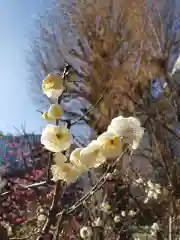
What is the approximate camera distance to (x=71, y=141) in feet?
3.10

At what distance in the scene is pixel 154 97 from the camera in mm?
3062

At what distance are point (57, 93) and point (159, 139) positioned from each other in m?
1.31

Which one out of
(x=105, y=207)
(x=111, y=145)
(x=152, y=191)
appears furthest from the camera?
(x=152, y=191)

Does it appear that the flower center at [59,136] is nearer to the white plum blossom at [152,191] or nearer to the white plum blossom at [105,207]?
the white plum blossom at [105,207]

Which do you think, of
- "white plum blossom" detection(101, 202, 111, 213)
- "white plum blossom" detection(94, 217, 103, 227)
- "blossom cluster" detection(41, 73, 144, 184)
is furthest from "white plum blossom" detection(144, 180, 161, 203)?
"blossom cluster" detection(41, 73, 144, 184)

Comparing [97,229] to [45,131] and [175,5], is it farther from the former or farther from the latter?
[175,5]

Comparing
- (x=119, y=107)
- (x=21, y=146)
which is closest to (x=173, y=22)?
(x=119, y=107)

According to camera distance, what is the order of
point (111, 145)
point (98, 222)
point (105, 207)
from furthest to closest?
point (105, 207) → point (98, 222) → point (111, 145)

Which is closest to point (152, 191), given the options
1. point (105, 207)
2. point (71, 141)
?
point (105, 207)

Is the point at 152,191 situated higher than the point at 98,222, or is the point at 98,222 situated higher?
the point at 152,191

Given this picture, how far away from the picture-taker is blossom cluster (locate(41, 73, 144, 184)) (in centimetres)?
85

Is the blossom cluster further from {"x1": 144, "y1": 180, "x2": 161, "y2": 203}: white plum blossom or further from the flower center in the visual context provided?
{"x1": 144, "y1": 180, "x2": 161, "y2": 203}: white plum blossom

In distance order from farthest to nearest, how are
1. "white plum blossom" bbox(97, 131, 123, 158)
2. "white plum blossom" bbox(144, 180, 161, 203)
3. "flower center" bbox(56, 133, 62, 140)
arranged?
"white plum blossom" bbox(144, 180, 161, 203), "flower center" bbox(56, 133, 62, 140), "white plum blossom" bbox(97, 131, 123, 158)

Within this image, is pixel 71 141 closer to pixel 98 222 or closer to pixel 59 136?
pixel 59 136
